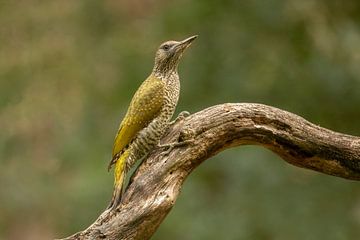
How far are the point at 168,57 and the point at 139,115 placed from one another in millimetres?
474

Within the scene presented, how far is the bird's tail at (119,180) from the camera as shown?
577cm

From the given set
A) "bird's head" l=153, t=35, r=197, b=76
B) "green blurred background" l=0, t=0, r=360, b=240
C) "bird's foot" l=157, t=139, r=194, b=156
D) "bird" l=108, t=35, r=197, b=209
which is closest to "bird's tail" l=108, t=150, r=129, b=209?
"bird" l=108, t=35, r=197, b=209

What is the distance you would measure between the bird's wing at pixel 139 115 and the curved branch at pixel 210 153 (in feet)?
0.54

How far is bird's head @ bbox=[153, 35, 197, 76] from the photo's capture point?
6418 mm

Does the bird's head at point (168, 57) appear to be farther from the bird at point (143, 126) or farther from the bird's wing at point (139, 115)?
the bird's wing at point (139, 115)

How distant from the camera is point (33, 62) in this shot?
504 inches

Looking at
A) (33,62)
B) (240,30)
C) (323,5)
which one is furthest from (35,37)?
(323,5)

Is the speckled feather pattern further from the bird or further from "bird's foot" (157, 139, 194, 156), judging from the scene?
"bird's foot" (157, 139, 194, 156)

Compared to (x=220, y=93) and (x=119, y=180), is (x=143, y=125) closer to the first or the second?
(x=119, y=180)

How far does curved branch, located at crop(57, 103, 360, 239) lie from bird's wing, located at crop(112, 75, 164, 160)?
0.54 feet

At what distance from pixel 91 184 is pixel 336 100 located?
8.30 ft

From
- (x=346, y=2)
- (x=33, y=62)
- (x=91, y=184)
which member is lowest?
(x=91, y=184)

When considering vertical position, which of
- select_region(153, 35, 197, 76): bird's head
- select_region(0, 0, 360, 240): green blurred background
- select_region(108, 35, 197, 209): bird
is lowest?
select_region(108, 35, 197, 209): bird

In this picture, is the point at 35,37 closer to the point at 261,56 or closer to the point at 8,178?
the point at 8,178
